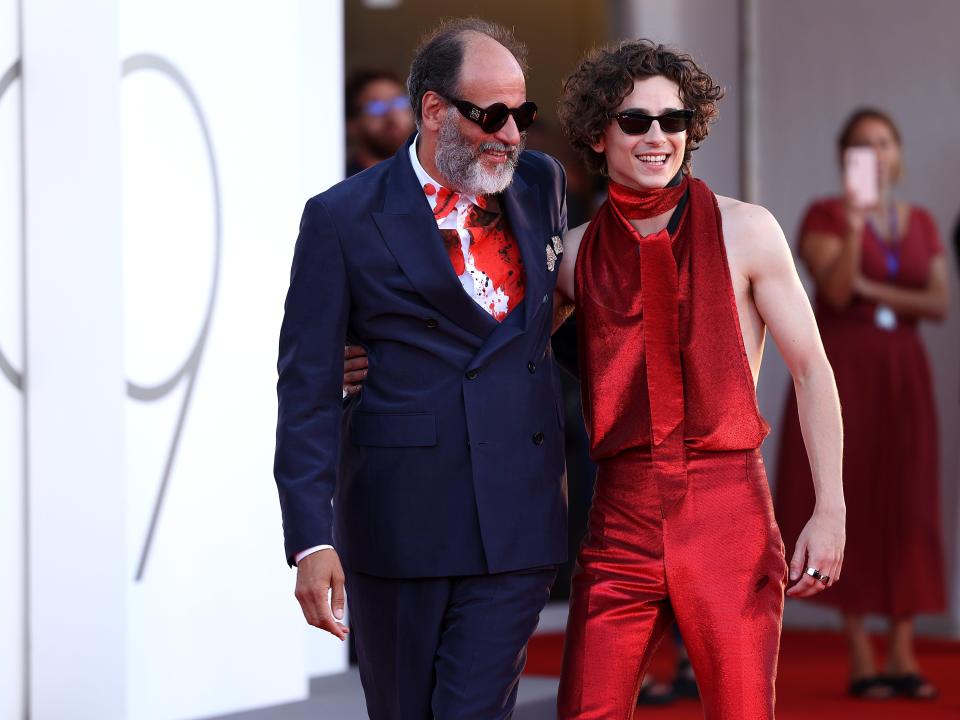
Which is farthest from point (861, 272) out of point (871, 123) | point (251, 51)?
point (251, 51)

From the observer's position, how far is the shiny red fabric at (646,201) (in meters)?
2.87

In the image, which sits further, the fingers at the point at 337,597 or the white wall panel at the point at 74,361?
the white wall panel at the point at 74,361

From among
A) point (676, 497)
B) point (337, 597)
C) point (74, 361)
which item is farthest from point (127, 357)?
point (676, 497)

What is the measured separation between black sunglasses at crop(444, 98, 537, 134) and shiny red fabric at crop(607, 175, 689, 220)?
226mm

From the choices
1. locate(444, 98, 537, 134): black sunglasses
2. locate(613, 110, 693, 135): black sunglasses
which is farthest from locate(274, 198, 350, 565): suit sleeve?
locate(613, 110, 693, 135): black sunglasses

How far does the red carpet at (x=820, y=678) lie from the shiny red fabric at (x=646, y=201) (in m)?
2.79

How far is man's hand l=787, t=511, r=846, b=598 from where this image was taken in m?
2.75

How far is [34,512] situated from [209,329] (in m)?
0.68

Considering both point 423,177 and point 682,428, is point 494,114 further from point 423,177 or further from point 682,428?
point 682,428

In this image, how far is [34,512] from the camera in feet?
13.4

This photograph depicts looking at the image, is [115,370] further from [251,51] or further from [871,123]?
[871,123]

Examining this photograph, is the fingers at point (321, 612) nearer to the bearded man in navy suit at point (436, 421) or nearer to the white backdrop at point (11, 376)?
the bearded man in navy suit at point (436, 421)

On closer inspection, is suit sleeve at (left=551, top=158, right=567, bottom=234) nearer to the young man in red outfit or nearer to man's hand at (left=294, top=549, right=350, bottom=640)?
the young man in red outfit

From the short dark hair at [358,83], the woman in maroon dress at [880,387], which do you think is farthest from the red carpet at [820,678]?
the short dark hair at [358,83]
